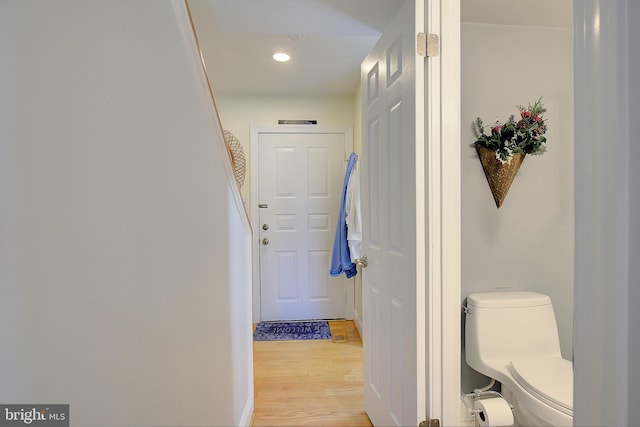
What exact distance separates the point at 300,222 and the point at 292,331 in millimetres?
1051

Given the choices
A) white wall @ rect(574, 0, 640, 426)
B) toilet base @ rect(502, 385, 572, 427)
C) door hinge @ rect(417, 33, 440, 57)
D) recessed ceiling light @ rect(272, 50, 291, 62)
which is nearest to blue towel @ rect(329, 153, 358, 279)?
recessed ceiling light @ rect(272, 50, 291, 62)

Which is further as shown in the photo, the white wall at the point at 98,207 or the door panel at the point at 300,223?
the door panel at the point at 300,223

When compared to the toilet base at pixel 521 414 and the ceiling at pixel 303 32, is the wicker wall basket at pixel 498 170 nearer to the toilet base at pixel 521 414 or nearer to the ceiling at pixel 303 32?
the ceiling at pixel 303 32

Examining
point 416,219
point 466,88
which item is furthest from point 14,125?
point 466,88

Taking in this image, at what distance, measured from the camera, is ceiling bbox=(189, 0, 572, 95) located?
162 centimetres

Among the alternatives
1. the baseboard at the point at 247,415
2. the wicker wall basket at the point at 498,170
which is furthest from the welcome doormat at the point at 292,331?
the wicker wall basket at the point at 498,170

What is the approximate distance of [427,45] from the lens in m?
1.21

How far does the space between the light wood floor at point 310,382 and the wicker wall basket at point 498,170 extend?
1429mm

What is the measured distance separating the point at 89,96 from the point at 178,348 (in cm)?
69

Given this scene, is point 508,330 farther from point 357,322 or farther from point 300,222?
point 300,222

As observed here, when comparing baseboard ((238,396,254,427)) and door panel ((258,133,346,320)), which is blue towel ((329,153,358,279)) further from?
baseboard ((238,396,254,427))

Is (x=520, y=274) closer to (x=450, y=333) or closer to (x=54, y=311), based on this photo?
(x=450, y=333)

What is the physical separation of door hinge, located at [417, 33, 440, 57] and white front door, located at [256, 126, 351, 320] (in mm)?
2037

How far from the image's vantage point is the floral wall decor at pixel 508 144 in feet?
5.28
